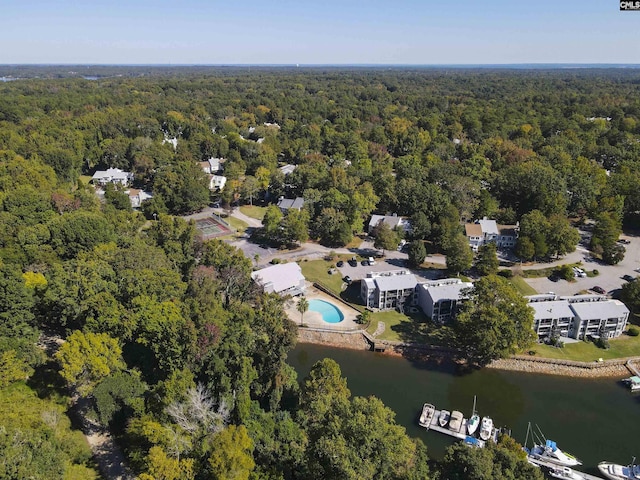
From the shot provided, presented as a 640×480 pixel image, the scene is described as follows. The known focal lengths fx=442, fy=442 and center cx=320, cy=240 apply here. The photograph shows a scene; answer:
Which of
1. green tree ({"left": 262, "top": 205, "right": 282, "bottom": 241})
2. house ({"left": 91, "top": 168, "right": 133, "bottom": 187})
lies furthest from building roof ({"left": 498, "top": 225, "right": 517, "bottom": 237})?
house ({"left": 91, "top": 168, "right": 133, "bottom": 187})

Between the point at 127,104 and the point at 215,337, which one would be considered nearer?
the point at 215,337

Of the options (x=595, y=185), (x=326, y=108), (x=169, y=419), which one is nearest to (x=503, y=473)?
(x=169, y=419)

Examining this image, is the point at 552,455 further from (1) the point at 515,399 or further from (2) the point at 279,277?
(2) the point at 279,277

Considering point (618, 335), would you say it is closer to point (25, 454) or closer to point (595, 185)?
point (595, 185)

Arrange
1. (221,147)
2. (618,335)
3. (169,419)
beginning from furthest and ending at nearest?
(221,147), (618,335), (169,419)

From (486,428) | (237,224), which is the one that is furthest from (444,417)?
(237,224)

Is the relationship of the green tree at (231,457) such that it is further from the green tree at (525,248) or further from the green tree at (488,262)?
the green tree at (525,248)
